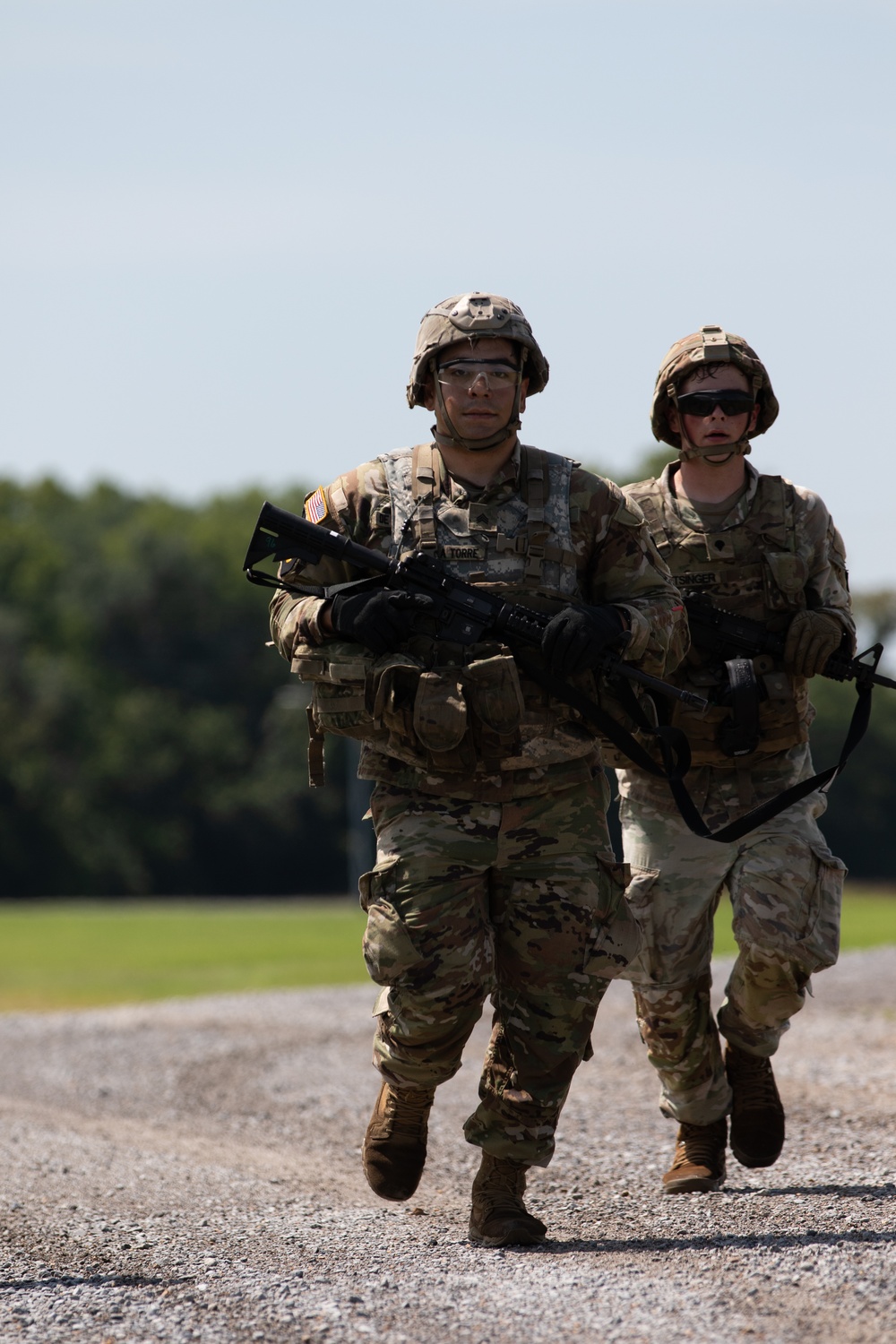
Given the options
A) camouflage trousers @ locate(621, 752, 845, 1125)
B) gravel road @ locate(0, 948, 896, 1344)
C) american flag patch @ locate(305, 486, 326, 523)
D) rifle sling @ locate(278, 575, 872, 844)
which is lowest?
gravel road @ locate(0, 948, 896, 1344)

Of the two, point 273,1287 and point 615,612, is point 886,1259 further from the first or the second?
point 615,612

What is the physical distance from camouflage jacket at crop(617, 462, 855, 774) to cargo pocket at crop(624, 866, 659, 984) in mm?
430

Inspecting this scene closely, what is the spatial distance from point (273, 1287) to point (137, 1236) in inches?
42.6

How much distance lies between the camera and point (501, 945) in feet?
17.7

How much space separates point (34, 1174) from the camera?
677cm

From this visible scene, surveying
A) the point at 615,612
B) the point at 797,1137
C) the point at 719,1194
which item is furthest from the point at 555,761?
the point at 797,1137

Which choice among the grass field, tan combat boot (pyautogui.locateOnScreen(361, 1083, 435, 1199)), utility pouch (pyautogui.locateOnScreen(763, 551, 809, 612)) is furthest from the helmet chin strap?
the grass field

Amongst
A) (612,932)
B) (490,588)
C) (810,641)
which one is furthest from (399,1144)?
(810,641)

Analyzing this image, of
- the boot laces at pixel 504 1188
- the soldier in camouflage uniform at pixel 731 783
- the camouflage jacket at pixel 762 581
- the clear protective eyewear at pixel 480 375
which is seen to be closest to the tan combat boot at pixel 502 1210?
the boot laces at pixel 504 1188

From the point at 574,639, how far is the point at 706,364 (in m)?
1.50

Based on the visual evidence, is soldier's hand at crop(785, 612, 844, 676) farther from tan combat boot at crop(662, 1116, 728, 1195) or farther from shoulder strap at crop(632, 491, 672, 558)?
tan combat boot at crop(662, 1116, 728, 1195)

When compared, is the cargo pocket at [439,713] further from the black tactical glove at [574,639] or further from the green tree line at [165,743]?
the green tree line at [165,743]

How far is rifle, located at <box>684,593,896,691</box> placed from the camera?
6.15 m

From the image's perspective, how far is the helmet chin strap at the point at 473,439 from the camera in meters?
5.48
